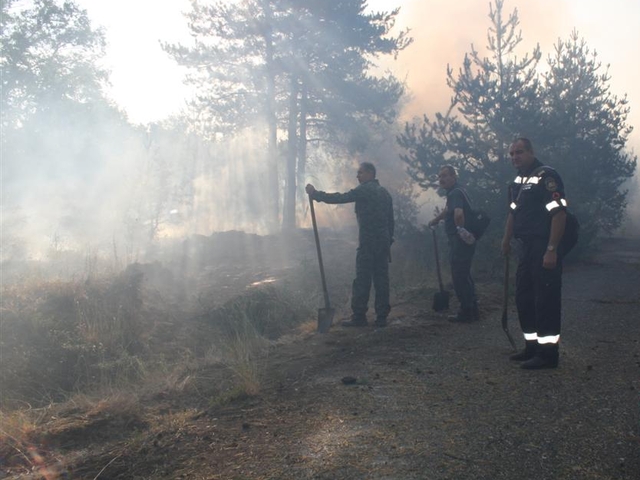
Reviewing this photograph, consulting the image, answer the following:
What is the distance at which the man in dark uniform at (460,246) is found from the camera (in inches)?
279

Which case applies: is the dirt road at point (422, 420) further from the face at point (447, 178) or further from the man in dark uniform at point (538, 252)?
the face at point (447, 178)

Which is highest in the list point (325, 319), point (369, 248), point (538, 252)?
point (538, 252)

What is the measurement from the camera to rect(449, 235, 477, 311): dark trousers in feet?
23.6

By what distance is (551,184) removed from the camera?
15.8 feet

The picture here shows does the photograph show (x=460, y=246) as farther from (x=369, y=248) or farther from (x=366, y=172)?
(x=366, y=172)

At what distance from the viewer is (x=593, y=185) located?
16.5 meters

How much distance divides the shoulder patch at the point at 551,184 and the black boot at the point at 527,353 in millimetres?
1370

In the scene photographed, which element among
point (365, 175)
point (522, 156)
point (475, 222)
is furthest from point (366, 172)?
point (522, 156)

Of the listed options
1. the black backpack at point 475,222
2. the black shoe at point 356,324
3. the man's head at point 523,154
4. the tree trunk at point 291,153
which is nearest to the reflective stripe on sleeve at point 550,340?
the man's head at point 523,154

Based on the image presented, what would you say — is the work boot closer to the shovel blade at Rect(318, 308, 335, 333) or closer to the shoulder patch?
the shoulder patch

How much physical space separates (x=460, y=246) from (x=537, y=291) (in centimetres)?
Answer: 232

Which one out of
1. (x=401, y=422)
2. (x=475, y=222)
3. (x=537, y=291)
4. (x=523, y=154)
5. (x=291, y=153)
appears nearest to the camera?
(x=401, y=422)

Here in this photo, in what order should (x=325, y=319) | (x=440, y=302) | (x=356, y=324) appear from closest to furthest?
1. (x=325, y=319)
2. (x=356, y=324)
3. (x=440, y=302)

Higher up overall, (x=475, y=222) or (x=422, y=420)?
(x=475, y=222)
